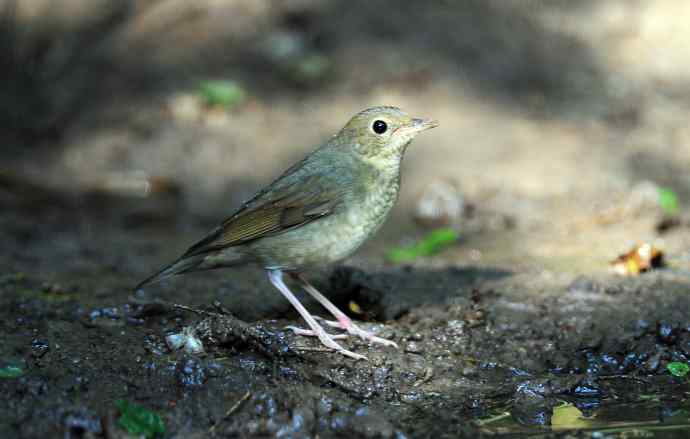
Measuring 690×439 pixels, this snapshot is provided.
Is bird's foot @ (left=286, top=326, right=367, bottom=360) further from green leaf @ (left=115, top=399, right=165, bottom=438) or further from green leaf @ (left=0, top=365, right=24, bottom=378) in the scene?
green leaf @ (left=0, top=365, right=24, bottom=378)


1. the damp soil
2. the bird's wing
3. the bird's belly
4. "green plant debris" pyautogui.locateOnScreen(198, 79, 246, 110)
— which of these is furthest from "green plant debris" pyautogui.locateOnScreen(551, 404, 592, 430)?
"green plant debris" pyautogui.locateOnScreen(198, 79, 246, 110)

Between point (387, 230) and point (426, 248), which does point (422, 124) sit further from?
point (387, 230)

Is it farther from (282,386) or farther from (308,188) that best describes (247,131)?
(282,386)

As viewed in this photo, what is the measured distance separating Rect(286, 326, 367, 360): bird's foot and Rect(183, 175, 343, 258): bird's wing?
1.87 ft

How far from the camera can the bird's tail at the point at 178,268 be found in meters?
4.67

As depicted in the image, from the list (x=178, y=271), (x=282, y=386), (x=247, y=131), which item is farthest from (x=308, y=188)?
(x=247, y=131)

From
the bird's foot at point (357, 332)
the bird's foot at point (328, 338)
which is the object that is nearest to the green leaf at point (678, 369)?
the bird's foot at point (357, 332)

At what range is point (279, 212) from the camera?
4699 mm

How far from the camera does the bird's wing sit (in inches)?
182

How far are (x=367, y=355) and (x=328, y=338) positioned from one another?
0.22 metres

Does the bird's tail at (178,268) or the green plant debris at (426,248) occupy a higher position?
the green plant debris at (426,248)

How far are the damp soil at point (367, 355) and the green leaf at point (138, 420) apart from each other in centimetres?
5

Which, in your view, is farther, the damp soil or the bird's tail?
the bird's tail

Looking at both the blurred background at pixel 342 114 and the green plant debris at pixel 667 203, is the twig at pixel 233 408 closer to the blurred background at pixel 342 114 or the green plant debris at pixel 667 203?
the blurred background at pixel 342 114
